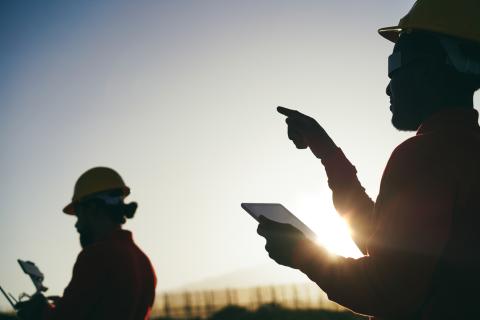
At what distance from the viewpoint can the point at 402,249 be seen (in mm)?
1922

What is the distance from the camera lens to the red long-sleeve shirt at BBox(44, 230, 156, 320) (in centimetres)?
500

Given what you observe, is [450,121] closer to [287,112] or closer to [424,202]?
[424,202]

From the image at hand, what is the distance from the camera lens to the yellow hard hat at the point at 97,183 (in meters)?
6.43

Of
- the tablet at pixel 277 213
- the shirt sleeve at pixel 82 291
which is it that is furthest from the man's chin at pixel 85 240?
the tablet at pixel 277 213

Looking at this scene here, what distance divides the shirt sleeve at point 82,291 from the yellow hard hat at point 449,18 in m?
3.49

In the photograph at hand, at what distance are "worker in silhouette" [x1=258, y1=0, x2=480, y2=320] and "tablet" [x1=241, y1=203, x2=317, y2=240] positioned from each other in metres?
0.50

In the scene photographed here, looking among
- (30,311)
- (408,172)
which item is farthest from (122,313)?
(408,172)

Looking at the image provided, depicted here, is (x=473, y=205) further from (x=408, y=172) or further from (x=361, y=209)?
(x=361, y=209)

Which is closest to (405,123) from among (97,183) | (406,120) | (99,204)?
(406,120)

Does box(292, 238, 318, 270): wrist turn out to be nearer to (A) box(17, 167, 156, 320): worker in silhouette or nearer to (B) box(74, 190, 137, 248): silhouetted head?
(A) box(17, 167, 156, 320): worker in silhouette

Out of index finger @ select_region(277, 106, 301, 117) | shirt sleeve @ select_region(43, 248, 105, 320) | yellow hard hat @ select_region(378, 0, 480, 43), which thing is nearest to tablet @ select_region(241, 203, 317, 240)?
index finger @ select_region(277, 106, 301, 117)

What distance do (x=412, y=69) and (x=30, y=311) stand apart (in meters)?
4.62

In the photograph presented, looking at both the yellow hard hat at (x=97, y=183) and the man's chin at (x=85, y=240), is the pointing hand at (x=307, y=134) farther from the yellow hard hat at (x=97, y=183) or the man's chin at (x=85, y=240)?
the yellow hard hat at (x=97, y=183)

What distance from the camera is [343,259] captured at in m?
2.13
